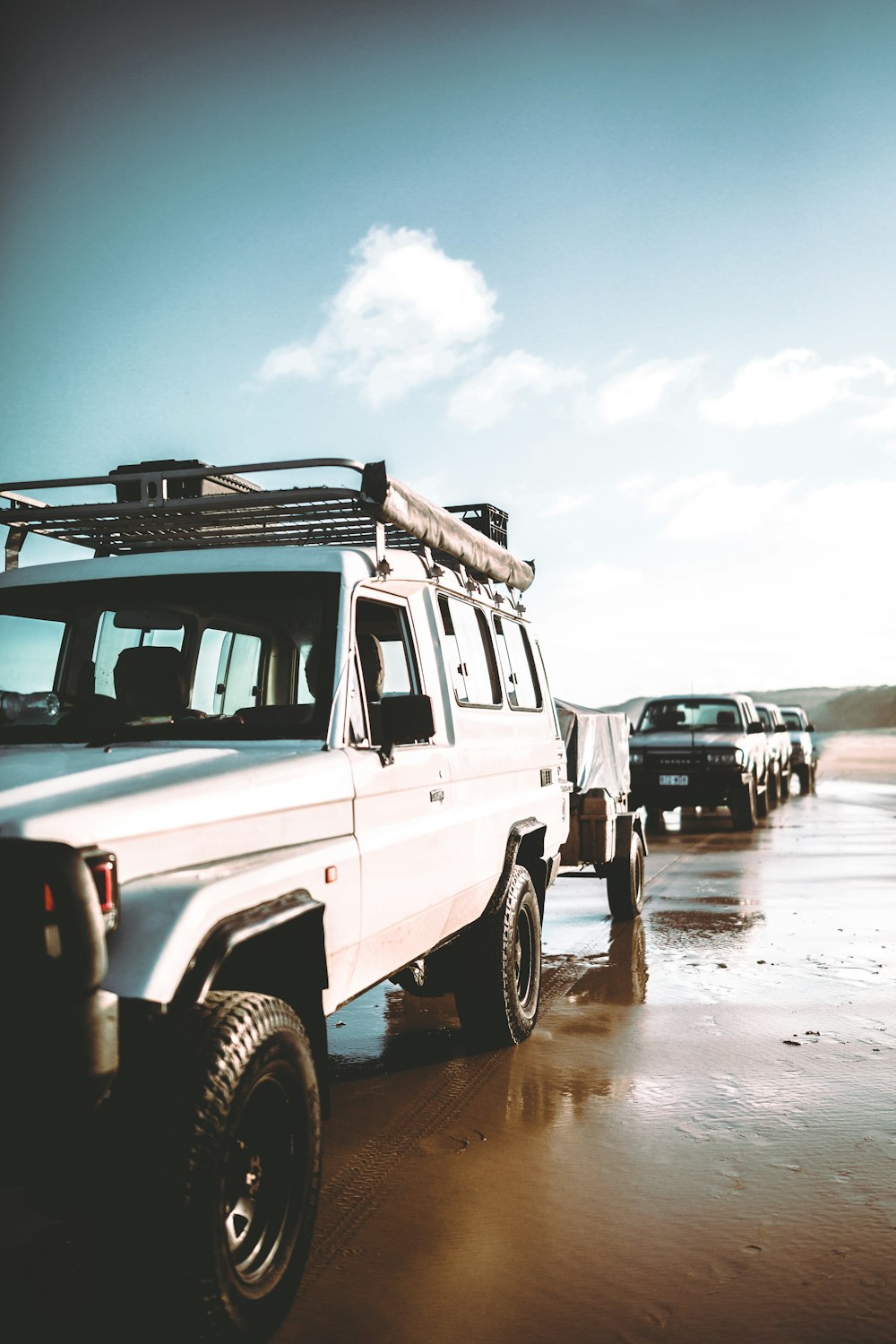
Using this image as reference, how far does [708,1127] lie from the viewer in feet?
15.4

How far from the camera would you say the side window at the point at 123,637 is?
14.7ft

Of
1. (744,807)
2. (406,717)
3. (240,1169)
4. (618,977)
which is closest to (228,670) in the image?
(406,717)

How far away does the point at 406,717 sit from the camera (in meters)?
3.88

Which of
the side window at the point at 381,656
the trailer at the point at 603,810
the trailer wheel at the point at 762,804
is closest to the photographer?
the side window at the point at 381,656

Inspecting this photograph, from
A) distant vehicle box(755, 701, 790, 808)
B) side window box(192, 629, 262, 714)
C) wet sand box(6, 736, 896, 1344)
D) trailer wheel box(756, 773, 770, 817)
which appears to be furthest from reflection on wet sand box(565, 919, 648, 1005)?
distant vehicle box(755, 701, 790, 808)

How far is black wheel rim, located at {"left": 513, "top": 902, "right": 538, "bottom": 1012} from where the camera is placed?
6.07 meters

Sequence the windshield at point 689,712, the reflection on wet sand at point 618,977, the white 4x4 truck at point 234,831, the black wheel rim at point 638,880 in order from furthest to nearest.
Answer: the windshield at point 689,712
the black wheel rim at point 638,880
the reflection on wet sand at point 618,977
the white 4x4 truck at point 234,831

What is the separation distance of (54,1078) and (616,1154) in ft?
8.45

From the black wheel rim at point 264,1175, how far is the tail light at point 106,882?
60cm

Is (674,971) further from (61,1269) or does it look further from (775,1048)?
(61,1269)

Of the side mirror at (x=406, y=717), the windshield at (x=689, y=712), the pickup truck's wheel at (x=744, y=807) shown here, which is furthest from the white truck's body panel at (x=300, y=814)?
the windshield at (x=689, y=712)

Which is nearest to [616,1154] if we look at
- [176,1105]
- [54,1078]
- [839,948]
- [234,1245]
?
[234,1245]

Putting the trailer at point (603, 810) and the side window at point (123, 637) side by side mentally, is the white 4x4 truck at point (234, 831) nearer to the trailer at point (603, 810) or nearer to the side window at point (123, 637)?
the side window at point (123, 637)

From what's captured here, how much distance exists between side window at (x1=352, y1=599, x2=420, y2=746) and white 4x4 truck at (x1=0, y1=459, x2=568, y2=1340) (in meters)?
0.01
